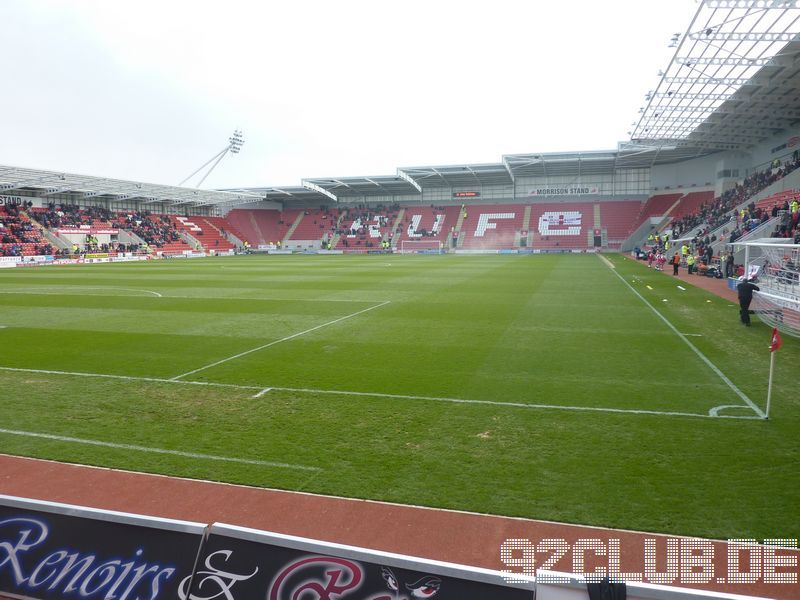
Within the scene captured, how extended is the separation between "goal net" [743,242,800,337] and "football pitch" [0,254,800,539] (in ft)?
3.42

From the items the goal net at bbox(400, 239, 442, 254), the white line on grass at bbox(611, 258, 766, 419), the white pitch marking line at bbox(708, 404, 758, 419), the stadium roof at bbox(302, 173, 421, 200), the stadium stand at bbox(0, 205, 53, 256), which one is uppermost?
the stadium roof at bbox(302, 173, 421, 200)

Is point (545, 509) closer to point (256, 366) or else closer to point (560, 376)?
point (560, 376)

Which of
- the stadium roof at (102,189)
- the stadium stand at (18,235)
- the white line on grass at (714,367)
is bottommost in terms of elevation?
the white line on grass at (714,367)

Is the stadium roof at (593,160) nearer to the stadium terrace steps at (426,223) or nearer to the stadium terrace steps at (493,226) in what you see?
the stadium terrace steps at (493,226)

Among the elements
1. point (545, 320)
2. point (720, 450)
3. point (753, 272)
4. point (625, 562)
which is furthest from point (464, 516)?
point (753, 272)

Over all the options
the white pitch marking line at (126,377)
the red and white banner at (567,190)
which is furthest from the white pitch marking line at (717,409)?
the red and white banner at (567,190)

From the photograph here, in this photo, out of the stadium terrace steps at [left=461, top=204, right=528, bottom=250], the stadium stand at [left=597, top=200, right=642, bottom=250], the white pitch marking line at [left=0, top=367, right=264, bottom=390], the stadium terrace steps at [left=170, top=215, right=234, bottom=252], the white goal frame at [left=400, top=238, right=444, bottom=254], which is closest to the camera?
the white pitch marking line at [left=0, top=367, right=264, bottom=390]

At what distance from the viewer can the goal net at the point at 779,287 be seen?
45.5 ft

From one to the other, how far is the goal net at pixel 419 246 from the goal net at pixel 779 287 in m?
50.3

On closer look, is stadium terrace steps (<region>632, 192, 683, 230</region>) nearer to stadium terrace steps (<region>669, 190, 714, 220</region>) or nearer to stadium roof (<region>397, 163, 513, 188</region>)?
stadium terrace steps (<region>669, 190, 714, 220</region>)

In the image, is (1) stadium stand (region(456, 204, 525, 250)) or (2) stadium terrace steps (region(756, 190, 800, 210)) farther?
(1) stadium stand (region(456, 204, 525, 250))

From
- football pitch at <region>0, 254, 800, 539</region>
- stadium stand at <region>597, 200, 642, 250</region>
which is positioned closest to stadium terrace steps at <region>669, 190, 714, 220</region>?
stadium stand at <region>597, 200, 642, 250</region>

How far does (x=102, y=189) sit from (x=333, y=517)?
2277 inches

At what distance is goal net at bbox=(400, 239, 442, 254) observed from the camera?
6725 cm
